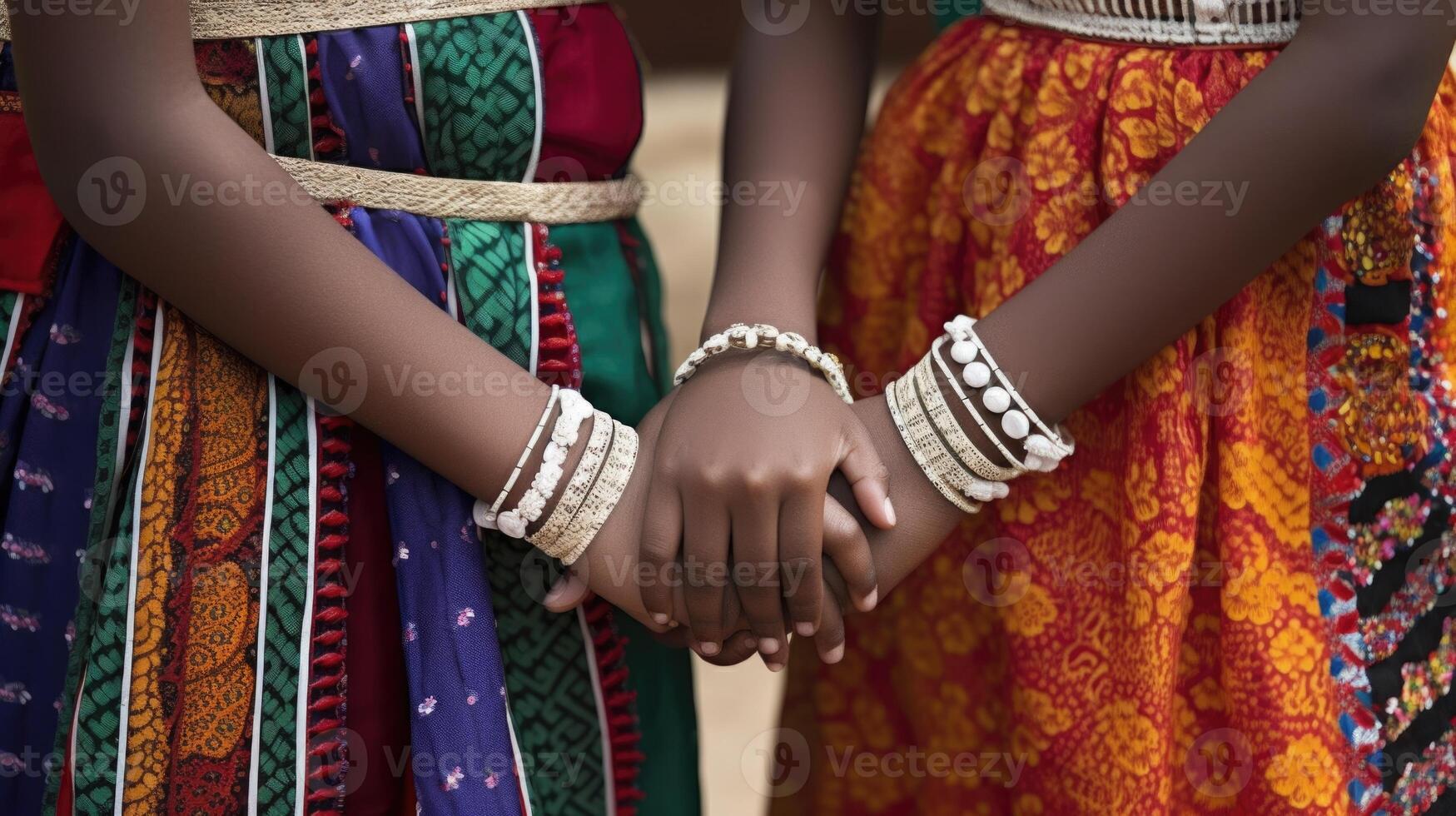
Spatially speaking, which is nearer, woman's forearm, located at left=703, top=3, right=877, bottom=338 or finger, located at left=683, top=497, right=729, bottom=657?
finger, located at left=683, top=497, right=729, bottom=657

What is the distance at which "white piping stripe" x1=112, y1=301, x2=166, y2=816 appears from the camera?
30.1 inches

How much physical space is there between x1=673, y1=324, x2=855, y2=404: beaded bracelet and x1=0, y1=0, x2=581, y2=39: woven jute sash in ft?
0.88

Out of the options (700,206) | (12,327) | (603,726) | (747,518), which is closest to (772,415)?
(747,518)

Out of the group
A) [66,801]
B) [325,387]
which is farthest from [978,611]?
[66,801]

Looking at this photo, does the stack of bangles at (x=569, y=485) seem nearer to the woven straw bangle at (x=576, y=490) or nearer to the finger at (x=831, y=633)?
the woven straw bangle at (x=576, y=490)

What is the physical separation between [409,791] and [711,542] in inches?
10.8

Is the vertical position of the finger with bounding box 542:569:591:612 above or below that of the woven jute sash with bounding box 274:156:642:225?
below

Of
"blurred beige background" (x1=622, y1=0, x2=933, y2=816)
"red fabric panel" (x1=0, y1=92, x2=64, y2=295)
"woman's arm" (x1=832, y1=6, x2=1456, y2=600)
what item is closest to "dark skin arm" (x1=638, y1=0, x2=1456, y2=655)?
"woman's arm" (x1=832, y1=6, x2=1456, y2=600)

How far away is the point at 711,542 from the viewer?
2.62 ft

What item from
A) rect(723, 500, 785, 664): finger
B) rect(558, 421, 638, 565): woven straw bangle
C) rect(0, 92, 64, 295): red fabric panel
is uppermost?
rect(0, 92, 64, 295): red fabric panel

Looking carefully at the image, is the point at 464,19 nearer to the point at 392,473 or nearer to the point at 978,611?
the point at 392,473

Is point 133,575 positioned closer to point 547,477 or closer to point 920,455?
point 547,477

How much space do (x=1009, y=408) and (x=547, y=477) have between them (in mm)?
292

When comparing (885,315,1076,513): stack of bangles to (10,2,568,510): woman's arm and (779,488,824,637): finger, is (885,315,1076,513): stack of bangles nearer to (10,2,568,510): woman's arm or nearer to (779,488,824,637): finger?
(779,488,824,637): finger
